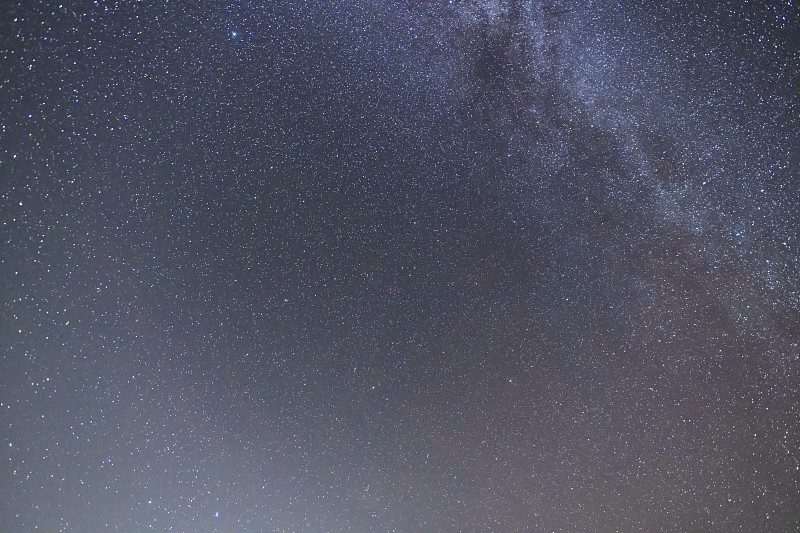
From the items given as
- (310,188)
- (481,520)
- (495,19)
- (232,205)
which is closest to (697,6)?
(495,19)

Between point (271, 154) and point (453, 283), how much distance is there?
469 mm

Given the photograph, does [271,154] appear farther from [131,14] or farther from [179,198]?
[131,14]

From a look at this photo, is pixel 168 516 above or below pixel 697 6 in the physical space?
below

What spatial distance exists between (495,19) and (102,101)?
2.61 ft

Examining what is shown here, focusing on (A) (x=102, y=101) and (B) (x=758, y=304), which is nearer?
(A) (x=102, y=101)

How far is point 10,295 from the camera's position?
38.1 inches

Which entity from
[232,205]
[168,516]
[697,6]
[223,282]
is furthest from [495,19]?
[168,516]

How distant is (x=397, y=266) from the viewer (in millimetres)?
1178

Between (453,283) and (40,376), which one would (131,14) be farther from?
(453,283)

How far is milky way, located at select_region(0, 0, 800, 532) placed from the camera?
3.29 feet

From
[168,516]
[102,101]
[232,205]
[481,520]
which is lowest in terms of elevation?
[481,520]

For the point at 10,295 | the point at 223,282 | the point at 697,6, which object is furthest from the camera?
the point at 697,6

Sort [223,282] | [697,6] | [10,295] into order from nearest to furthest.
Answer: [10,295] → [223,282] → [697,6]

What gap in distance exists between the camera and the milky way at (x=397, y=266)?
3.29 ft
